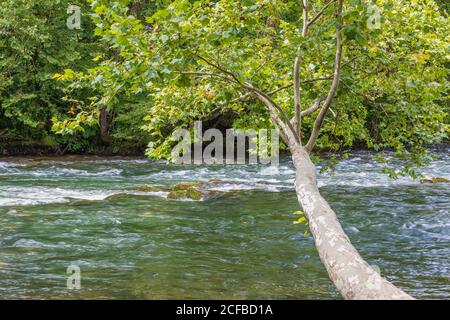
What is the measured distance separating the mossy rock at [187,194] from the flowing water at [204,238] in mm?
232

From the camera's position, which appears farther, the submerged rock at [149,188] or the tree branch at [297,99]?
the submerged rock at [149,188]

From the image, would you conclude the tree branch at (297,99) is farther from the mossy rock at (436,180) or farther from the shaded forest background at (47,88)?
the shaded forest background at (47,88)

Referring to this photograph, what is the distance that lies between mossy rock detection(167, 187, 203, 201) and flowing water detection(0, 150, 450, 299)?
23cm

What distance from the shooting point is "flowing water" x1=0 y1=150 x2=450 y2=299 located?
7617 mm

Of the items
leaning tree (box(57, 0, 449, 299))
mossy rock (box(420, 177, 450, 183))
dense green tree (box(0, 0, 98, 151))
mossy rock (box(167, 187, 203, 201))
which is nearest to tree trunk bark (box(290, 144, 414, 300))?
leaning tree (box(57, 0, 449, 299))

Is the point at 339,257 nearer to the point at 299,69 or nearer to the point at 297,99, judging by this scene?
the point at 297,99

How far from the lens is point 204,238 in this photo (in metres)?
10.7

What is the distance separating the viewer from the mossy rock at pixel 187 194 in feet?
50.2

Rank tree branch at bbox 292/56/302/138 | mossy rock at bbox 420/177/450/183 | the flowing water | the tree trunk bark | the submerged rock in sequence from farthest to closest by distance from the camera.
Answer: mossy rock at bbox 420/177/450/183
the submerged rock
tree branch at bbox 292/56/302/138
the flowing water
the tree trunk bark

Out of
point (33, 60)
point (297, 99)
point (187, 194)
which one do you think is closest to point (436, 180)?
point (187, 194)

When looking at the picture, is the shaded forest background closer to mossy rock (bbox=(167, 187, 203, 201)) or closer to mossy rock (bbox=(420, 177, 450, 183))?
mossy rock (bbox=(420, 177, 450, 183))

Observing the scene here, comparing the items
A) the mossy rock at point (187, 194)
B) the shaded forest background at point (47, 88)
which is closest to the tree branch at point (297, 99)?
the mossy rock at point (187, 194)
